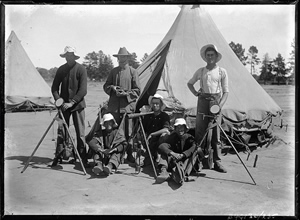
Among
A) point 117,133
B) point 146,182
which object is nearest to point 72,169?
point 117,133

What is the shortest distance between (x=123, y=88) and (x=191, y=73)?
7.04ft

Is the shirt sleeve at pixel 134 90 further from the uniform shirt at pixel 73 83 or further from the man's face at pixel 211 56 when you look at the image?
the man's face at pixel 211 56

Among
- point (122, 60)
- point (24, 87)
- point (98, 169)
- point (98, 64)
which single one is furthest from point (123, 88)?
point (24, 87)

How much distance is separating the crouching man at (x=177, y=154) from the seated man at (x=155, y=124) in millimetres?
302

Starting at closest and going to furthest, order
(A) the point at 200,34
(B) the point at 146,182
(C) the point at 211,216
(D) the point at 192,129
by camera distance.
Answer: (C) the point at 211,216 < (B) the point at 146,182 < (D) the point at 192,129 < (A) the point at 200,34

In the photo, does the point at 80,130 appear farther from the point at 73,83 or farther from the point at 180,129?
the point at 180,129

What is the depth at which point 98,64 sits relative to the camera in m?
6.39

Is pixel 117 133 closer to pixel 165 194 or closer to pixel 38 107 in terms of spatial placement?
pixel 165 194

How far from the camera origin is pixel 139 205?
11.0 ft

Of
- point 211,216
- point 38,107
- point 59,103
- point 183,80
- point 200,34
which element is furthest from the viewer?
point 38,107

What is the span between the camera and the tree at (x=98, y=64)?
20.3 feet

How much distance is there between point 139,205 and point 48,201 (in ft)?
3.57

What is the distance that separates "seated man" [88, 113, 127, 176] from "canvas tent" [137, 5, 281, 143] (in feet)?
4.95

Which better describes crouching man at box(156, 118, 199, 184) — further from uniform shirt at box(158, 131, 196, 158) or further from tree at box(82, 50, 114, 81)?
tree at box(82, 50, 114, 81)
